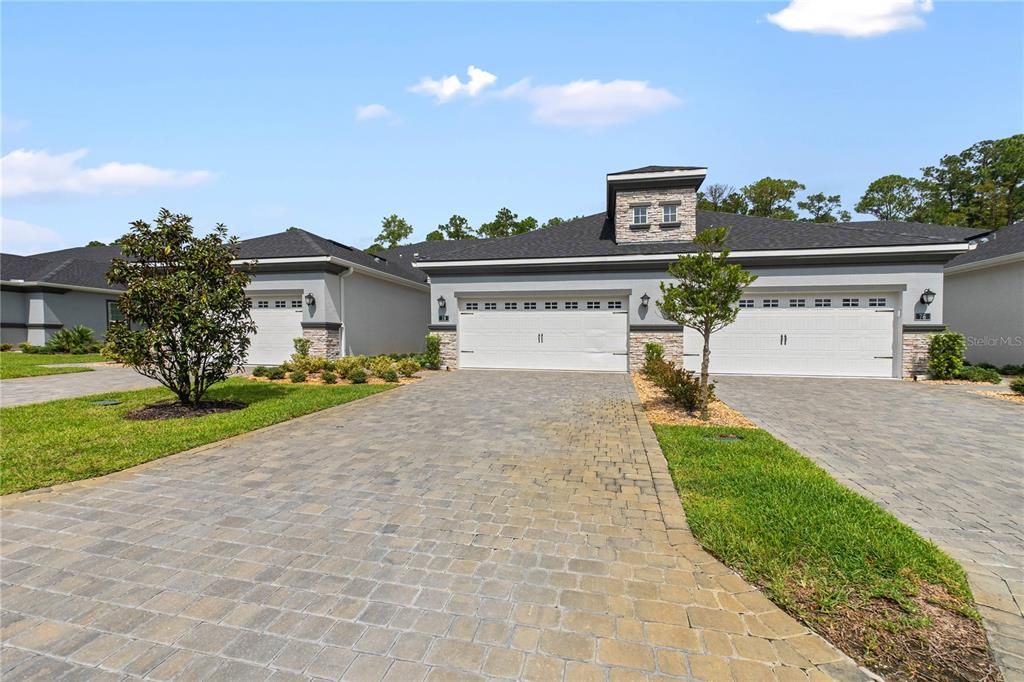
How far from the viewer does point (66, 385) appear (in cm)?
1064

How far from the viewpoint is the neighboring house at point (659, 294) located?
12641 mm

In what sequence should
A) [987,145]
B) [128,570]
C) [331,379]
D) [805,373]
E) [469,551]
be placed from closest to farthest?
[128,570], [469,551], [331,379], [805,373], [987,145]

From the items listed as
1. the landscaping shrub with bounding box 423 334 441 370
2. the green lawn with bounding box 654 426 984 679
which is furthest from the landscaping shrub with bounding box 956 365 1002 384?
the landscaping shrub with bounding box 423 334 441 370

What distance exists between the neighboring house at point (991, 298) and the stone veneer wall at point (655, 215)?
922 cm

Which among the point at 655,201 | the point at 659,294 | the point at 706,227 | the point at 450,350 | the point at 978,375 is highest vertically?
the point at 655,201

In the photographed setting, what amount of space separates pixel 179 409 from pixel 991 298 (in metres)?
22.9

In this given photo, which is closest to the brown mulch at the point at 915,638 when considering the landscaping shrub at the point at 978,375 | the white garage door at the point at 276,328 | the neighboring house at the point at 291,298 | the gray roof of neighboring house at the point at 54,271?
the neighboring house at the point at 291,298

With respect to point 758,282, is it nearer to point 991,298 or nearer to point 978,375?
point 978,375

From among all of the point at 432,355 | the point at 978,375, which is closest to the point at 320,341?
the point at 432,355

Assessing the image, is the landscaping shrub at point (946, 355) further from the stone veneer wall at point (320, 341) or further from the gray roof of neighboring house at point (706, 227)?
the stone veneer wall at point (320, 341)

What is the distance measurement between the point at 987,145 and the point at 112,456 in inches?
2017

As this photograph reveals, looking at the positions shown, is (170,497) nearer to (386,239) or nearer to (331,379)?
(331,379)

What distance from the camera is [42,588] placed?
279 cm

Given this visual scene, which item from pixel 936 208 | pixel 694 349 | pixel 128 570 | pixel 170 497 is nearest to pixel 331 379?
pixel 170 497
